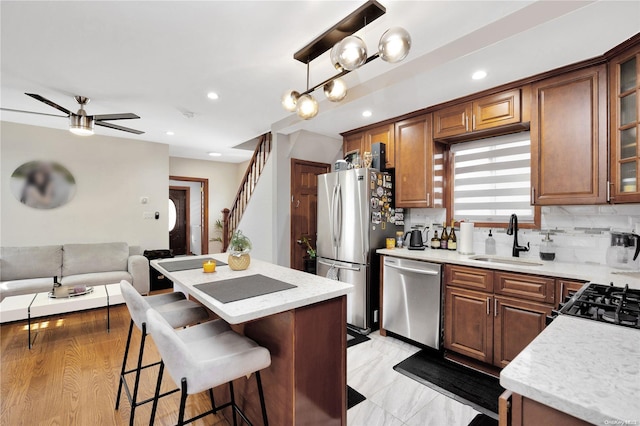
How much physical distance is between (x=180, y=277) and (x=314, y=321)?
3.23 ft

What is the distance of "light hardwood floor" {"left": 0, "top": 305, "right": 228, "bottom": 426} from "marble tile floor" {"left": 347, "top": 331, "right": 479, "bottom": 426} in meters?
0.96

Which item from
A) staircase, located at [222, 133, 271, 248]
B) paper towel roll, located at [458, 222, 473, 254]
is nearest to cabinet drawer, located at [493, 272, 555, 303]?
paper towel roll, located at [458, 222, 473, 254]

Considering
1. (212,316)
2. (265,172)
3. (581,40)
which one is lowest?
(212,316)

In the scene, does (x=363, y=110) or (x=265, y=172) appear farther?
(x=265, y=172)

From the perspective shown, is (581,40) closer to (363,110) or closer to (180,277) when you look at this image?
(363,110)

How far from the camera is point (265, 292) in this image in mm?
1528

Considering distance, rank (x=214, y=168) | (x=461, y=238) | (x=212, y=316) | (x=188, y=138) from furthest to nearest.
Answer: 1. (x=214, y=168)
2. (x=188, y=138)
3. (x=461, y=238)
4. (x=212, y=316)

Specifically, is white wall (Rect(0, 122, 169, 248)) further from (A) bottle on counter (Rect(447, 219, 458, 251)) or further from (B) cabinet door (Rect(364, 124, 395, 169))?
(A) bottle on counter (Rect(447, 219, 458, 251))

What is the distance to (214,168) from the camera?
7.03 meters

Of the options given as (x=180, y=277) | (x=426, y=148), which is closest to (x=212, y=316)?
(x=180, y=277)

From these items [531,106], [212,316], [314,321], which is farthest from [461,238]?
[212,316]

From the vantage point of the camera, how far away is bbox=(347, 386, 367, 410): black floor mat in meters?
2.00

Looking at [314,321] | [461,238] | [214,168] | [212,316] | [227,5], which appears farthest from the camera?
[214,168]

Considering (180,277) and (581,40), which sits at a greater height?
(581,40)
